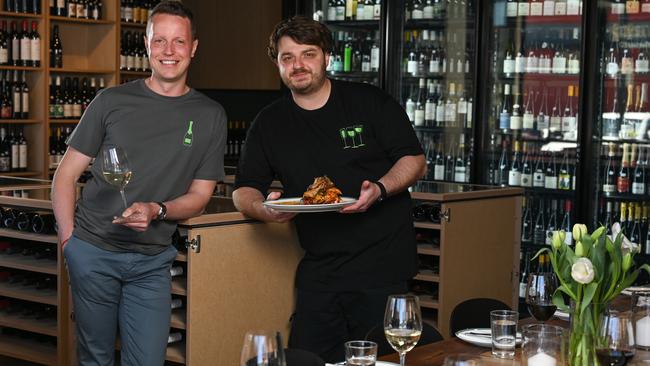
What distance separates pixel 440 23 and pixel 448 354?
4.74 m

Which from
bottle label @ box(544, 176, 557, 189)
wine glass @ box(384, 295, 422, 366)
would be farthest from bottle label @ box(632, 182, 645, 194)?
wine glass @ box(384, 295, 422, 366)

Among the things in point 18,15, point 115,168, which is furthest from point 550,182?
point 115,168

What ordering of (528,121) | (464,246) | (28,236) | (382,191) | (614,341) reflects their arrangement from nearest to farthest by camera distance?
(614,341), (382,191), (28,236), (464,246), (528,121)

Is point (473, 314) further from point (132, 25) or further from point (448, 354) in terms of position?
point (132, 25)

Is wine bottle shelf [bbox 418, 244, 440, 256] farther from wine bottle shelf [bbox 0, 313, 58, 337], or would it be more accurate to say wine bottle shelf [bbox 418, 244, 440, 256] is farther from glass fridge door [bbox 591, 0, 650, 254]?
glass fridge door [bbox 591, 0, 650, 254]

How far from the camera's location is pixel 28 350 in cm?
405

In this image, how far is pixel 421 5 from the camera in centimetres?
683

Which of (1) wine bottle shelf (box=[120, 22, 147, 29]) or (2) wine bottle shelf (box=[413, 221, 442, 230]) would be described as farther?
(1) wine bottle shelf (box=[120, 22, 147, 29])

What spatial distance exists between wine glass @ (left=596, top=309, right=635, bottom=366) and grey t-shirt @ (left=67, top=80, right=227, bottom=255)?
1417mm

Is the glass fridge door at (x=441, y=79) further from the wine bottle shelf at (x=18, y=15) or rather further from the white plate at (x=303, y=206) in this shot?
the white plate at (x=303, y=206)

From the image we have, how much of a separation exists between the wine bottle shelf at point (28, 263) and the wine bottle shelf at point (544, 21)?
Result: 3.69m

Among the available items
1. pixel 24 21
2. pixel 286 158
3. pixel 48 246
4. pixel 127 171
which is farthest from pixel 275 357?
pixel 24 21

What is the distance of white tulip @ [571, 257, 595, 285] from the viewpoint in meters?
1.92

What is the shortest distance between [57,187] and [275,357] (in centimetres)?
158
